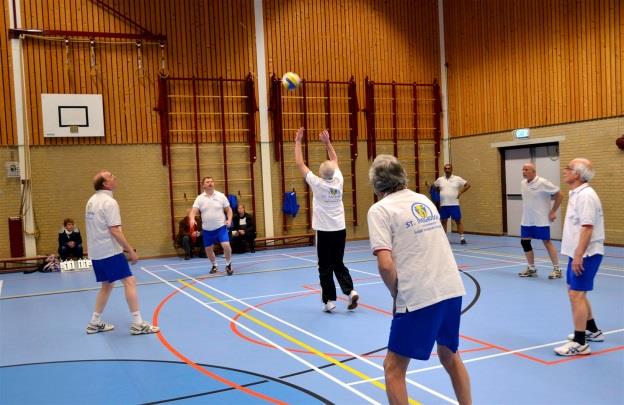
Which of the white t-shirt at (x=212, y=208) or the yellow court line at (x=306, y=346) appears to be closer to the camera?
the yellow court line at (x=306, y=346)

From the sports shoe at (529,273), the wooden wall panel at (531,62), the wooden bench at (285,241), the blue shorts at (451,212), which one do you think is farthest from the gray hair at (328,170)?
the wooden wall panel at (531,62)

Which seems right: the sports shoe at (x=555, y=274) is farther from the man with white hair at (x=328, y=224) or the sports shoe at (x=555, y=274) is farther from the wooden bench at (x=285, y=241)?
the wooden bench at (x=285, y=241)

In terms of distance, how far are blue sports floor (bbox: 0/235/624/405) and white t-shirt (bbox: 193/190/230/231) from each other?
4.09ft

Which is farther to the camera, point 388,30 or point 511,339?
point 388,30

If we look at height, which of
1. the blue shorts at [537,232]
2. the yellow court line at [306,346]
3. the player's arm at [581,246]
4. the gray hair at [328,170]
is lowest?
the yellow court line at [306,346]

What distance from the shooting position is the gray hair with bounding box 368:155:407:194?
348cm

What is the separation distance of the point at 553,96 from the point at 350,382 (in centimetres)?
1262

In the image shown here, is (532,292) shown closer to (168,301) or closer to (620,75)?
(168,301)

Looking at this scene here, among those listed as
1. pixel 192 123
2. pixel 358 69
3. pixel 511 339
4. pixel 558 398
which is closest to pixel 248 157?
pixel 192 123

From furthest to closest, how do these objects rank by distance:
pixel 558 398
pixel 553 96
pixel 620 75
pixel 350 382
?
pixel 553 96 → pixel 620 75 → pixel 350 382 → pixel 558 398

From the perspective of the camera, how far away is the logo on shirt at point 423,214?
3389 millimetres

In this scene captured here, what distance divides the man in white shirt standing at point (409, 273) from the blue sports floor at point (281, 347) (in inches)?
52.0

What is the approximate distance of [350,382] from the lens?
16.1 feet

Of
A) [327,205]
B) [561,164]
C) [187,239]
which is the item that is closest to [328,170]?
[327,205]
